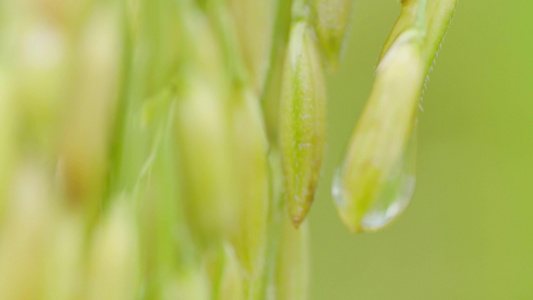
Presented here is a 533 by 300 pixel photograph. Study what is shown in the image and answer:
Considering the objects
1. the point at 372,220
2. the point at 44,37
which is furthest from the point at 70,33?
the point at 372,220

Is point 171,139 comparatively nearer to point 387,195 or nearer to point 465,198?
point 387,195

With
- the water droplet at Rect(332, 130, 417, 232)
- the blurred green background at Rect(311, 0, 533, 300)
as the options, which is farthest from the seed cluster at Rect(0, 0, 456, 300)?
the blurred green background at Rect(311, 0, 533, 300)

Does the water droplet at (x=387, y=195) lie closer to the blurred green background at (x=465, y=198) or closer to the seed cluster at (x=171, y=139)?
the seed cluster at (x=171, y=139)

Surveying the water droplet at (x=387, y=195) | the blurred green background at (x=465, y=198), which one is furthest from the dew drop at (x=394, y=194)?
the blurred green background at (x=465, y=198)

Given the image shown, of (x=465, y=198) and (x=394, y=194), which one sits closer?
(x=394, y=194)

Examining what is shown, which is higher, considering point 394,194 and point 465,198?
point 394,194

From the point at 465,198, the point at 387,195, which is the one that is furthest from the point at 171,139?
the point at 465,198

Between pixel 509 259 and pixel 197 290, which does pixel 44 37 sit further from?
pixel 509 259
